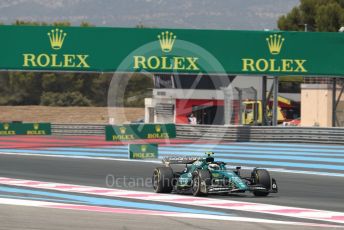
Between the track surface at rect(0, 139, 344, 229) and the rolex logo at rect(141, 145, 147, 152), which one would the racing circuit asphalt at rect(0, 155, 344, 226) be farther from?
the rolex logo at rect(141, 145, 147, 152)

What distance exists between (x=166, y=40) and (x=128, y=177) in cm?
1488

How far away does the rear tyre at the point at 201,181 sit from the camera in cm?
1422

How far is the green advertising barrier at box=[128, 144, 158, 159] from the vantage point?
907 inches

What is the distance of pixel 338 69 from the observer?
111ft

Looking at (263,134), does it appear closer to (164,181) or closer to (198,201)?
(164,181)

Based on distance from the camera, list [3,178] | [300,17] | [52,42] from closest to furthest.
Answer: [3,178] → [52,42] → [300,17]

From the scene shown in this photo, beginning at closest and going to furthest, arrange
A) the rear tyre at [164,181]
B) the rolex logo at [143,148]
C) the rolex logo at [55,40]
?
the rear tyre at [164,181]
the rolex logo at [143,148]
the rolex logo at [55,40]

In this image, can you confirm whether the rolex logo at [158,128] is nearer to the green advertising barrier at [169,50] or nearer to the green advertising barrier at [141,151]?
the green advertising barrier at [169,50]

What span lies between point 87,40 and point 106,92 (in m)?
40.9

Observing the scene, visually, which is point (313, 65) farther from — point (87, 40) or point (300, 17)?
point (300, 17)

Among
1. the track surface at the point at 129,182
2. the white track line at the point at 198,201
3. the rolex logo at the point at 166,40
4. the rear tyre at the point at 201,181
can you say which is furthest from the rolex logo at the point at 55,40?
the rear tyre at the point at 201,181

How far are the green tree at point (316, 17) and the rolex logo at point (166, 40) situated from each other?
4224 centimetres

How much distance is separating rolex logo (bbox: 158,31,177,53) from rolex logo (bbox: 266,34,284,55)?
3892 mm

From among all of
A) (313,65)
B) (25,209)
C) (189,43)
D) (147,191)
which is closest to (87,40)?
(189,43)
